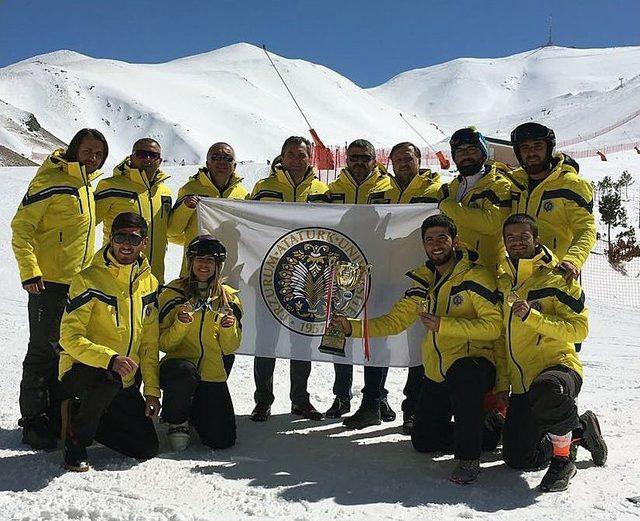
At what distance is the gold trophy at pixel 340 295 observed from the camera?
4637mm

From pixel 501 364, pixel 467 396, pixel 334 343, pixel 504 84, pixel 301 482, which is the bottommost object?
pixel 301 482

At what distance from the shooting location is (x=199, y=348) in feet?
15.6

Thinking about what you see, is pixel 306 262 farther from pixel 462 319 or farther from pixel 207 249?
pixel 462 319

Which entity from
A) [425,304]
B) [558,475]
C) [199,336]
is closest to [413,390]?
[425,304]

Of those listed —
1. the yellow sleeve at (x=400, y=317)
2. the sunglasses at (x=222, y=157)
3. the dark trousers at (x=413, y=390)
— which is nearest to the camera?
the yellow sleeve at (x=400, y=317)

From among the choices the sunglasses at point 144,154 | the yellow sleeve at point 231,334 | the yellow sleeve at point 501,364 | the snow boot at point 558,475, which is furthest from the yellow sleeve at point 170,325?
the snow boot at point 558,475

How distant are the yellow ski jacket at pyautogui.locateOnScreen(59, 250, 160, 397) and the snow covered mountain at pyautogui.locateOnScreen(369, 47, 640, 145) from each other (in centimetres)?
10164

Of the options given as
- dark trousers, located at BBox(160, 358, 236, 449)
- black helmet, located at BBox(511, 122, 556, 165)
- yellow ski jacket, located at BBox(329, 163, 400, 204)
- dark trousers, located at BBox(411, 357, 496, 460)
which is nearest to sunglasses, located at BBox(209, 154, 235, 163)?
yellow ski jacket, located at BBox(329, 163, 400, 204)

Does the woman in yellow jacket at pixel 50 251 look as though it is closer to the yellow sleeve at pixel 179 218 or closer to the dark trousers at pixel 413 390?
the yellow sleeve at pixel 179 218

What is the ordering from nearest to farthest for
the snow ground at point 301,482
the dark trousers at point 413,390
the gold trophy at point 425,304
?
the snow ground at point 301,482 → the gold trophy at point 425,304 → the dark trousers at point 413,390

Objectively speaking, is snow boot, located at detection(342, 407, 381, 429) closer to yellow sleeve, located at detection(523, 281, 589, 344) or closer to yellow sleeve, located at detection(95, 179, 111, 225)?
yellow sleeve, located at detection(523, 281, 589, 344)

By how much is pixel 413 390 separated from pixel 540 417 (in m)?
1.45

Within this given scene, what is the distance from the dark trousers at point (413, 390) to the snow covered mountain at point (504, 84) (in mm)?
100363

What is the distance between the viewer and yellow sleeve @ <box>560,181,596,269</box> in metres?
4.41
